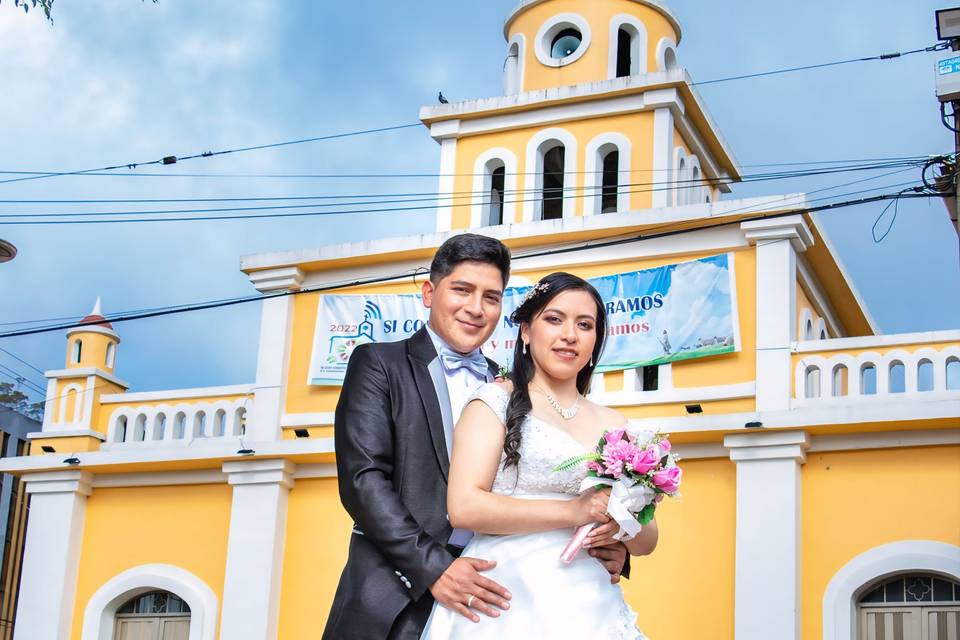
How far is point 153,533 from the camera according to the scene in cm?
1625

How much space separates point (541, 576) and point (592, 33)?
48.7 feet

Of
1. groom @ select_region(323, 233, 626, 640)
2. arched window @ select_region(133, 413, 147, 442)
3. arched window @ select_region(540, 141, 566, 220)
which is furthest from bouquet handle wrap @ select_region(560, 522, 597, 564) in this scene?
arched window @ select_region(540, 141, 566, 220)

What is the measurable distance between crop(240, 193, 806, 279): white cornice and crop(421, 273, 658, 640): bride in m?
9.87

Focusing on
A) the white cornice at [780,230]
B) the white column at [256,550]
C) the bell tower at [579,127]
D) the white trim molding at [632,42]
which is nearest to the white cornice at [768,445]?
the white cornice at [780,230]

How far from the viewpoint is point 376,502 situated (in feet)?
14.9

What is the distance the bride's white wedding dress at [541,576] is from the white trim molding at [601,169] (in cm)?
1241

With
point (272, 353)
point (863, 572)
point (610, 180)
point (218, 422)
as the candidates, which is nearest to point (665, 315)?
point (863, 572)

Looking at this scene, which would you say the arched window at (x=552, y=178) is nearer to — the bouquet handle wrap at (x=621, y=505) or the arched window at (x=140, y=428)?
the arched window at (x=140, y=428)

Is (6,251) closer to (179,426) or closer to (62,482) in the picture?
(179,426)

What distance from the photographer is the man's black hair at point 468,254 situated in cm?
492

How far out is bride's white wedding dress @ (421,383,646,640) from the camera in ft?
14.1

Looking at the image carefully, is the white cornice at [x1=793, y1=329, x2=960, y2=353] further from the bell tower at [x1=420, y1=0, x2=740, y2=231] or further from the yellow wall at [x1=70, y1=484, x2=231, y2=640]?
the yellow wall at [x1=70, y1=484, x2=231, y2=640]

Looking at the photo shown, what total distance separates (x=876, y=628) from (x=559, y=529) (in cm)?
953

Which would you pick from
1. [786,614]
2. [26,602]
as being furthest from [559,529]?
[26,602]
